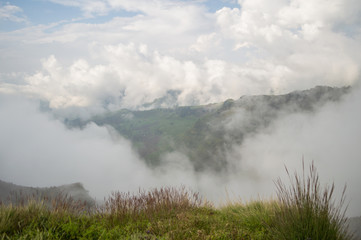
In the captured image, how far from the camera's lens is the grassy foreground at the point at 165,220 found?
574 centimetres

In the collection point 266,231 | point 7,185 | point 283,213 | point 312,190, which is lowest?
point 266,231

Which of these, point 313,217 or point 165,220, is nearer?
point 313,217

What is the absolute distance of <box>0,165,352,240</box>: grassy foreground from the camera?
5738 mm

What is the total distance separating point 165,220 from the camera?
7.70 m

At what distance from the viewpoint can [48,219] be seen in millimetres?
6824

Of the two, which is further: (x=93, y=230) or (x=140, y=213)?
(x=140, y=213)

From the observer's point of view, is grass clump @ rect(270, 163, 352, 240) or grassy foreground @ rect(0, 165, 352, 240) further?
grassy foreground @ rect(0, 165, 352, 240)

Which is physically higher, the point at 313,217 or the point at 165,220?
the point at 165,220

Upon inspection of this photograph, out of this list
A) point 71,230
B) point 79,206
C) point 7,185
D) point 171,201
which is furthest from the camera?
point 7,185

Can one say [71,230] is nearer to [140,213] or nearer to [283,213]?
[140,213]

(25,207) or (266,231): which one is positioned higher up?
(25,207)

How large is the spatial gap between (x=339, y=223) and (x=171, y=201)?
6.38 meters

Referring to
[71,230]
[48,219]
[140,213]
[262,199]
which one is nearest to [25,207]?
[48,219]

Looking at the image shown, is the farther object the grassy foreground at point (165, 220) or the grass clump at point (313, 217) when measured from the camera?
the grassy foreground at point (165, 220)
